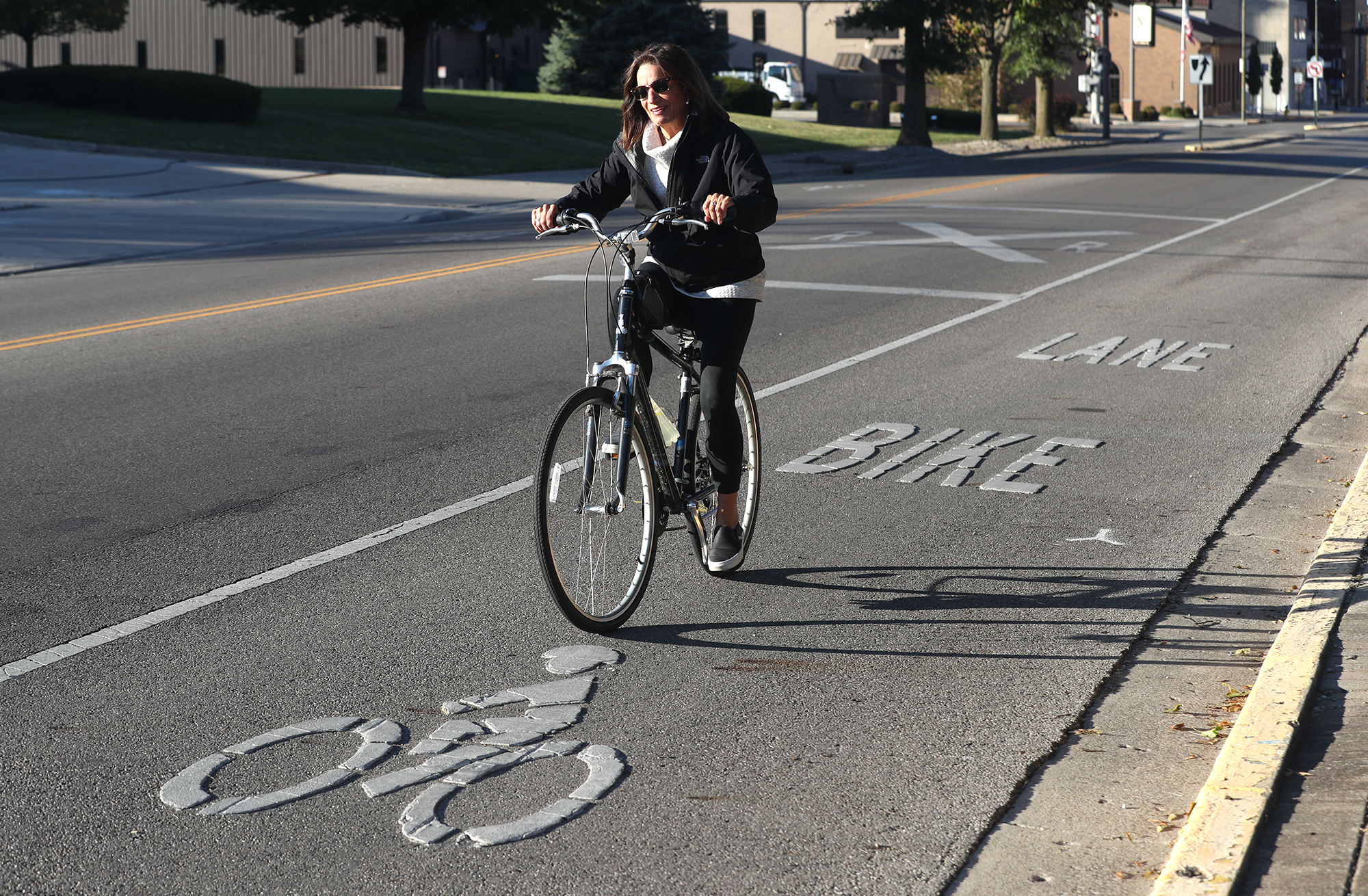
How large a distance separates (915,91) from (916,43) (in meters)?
1.38

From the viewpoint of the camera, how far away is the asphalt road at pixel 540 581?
359 cm

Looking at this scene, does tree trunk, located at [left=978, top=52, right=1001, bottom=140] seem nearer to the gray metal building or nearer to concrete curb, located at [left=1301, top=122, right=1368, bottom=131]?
concrete curb, located at [left=1301, top=122, right=1368, bottom=131]

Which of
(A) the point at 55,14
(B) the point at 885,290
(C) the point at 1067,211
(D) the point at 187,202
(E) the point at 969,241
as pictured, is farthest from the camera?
(A) the point at 55,14

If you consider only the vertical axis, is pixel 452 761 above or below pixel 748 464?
below

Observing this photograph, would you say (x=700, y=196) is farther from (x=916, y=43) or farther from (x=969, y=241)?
(x=916, y=43)

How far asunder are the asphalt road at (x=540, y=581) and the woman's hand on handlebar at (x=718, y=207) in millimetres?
1411

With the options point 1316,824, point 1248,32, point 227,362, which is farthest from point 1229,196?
point 1248,32

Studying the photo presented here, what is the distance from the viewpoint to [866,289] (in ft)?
Answer: 44.0

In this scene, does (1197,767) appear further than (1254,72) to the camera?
No

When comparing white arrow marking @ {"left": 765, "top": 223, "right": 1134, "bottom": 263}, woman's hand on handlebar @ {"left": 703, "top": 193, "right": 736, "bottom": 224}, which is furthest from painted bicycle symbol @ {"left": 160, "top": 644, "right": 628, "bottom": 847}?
white arrow marking @ {"left": 765, "top": 223, "right": 1134, "bottom": 263}

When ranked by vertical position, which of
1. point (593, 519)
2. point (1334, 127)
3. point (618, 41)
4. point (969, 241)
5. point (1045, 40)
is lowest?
point (593, 519)

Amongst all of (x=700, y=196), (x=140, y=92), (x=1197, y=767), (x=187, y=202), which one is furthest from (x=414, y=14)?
(x=1197, y=767)

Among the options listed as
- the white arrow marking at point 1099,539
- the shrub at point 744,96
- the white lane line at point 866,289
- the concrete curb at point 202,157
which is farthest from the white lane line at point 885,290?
→ the shrub at point 744,96

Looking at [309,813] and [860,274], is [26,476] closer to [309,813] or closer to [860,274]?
[309,813]
